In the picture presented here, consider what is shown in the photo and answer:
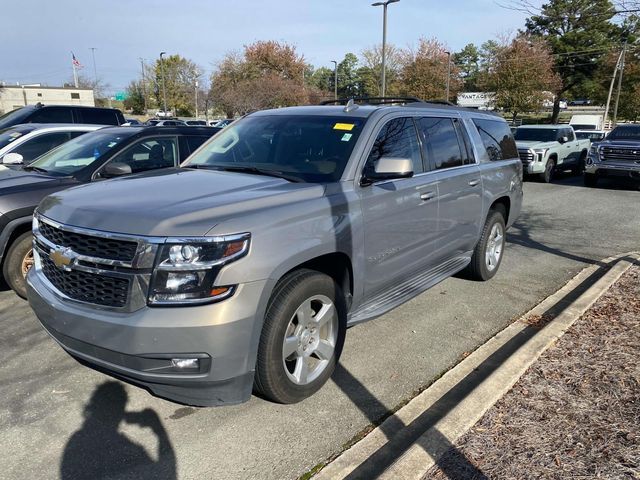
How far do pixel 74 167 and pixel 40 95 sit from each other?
6001cm

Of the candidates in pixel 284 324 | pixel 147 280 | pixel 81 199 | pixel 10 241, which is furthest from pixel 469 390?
pixel 10 241

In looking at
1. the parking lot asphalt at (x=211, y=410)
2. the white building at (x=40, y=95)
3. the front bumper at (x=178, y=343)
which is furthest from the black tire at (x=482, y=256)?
the white building at (x=40, y=95)

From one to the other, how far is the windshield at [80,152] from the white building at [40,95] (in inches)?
2094

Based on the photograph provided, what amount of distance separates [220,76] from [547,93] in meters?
31.4

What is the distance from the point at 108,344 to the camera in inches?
104

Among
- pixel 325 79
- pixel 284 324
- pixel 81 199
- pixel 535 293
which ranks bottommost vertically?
pixel 535 293

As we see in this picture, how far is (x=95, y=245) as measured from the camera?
2.75 m

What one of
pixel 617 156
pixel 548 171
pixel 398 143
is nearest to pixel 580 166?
pixel 548 171

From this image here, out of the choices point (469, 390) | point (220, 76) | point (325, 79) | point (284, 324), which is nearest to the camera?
point (284, 324)

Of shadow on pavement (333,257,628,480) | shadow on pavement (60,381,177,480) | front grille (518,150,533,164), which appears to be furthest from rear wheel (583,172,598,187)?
shadow on pavement (60,381,177,480)

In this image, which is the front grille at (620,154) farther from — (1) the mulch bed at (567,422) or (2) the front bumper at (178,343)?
(2) the front bumper at (178,343)

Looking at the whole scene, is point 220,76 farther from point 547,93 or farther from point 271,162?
point 271,162

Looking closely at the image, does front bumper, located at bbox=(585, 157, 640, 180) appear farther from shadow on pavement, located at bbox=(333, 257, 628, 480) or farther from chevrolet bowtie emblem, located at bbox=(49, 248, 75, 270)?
chevrolet bowtie emblem, located at bbox=(49, 248, 75, 270)

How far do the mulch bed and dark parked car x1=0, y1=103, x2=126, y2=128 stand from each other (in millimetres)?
10705
